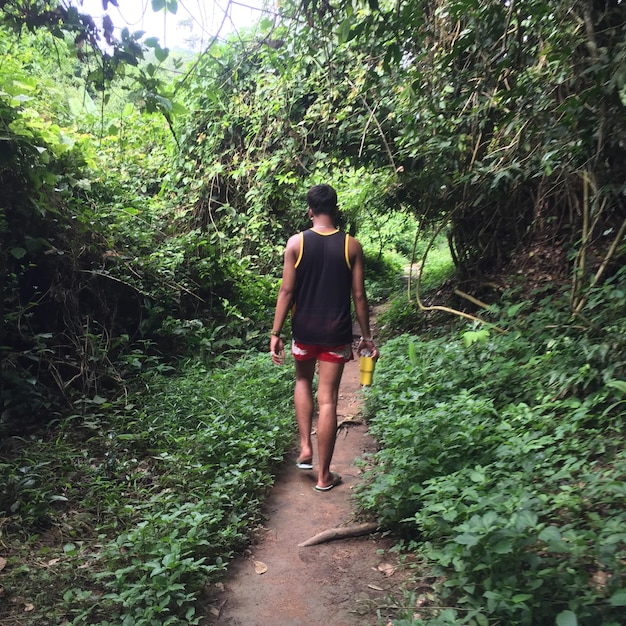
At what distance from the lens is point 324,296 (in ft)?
10.6

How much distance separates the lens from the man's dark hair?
10.6 feet

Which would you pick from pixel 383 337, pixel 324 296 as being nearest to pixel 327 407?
pixel 324 296

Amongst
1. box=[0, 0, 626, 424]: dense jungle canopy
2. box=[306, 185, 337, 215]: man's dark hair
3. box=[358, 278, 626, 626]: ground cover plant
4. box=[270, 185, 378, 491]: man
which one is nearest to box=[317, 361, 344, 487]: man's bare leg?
box=[270, 185, 378, 491]: man

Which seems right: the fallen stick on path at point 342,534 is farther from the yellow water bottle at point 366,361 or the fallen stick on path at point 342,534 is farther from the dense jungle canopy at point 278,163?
the dense jungle canopy at point 278,163

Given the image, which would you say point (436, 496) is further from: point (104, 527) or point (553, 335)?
point (553, 335)

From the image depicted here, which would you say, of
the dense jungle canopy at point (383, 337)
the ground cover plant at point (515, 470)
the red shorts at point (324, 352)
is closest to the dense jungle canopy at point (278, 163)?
the dense jungle canopy at point (383, 337)

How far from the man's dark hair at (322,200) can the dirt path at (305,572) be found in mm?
1886

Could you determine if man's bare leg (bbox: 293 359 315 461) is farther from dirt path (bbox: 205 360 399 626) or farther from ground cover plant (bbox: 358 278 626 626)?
ground cover plant (bbox: 358 278 626 626)

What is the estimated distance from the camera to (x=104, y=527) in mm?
2801

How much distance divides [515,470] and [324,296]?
1.49 metres

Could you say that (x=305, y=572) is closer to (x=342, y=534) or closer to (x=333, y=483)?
(x=342, y=534)

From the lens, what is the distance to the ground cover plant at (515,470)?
1828 mm

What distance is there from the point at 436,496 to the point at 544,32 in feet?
11.6

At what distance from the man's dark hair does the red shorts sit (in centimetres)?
88
